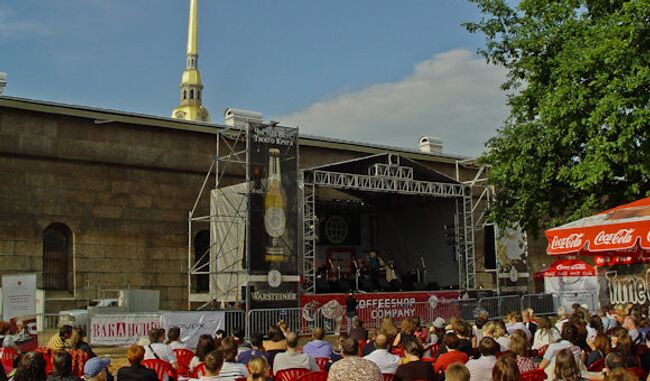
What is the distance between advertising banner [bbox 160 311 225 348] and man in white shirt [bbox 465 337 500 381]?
1163 cm

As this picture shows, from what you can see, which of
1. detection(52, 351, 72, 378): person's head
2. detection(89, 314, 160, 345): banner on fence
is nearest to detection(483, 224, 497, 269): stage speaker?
detection(89, 314, 160, 345): banner on fence

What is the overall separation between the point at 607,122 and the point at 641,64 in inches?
75.5

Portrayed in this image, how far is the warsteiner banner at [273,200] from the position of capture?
22.0 m

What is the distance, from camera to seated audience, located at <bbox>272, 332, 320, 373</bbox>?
26.5 ft

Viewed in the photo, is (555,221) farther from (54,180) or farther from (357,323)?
(54,180)

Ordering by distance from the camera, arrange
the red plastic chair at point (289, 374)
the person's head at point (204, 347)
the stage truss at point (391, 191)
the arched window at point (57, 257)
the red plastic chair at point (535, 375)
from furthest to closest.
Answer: the stage truss at point (391, 191)
the arched window at point (57, 257)
the person's head at point (204, 347)
the red plastic chair at point (289, 374)
the red plastic chair at point (535, 375)

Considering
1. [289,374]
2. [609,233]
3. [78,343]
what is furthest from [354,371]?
[609,233]

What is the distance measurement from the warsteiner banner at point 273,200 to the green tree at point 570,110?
6.40 metres

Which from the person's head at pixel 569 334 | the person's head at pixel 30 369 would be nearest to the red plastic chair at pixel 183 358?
the person's head at pixel 30 369

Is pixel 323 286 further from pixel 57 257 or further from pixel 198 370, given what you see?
pixel 198 370

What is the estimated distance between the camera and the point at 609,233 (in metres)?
9.95

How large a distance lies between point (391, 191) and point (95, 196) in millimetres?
10491

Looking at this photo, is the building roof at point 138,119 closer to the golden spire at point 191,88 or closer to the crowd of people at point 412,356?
the crowd of people at point 412,356

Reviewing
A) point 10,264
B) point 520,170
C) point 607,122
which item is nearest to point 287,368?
point 607,122
